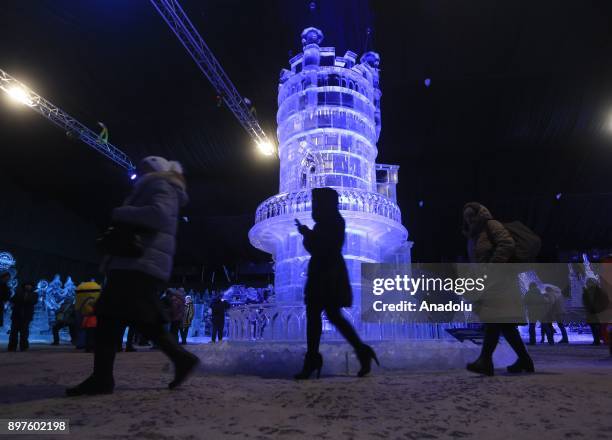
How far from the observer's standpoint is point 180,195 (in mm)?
2939

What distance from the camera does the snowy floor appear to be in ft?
5.92

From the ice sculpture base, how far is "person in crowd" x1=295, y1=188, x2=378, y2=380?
2.15 ft

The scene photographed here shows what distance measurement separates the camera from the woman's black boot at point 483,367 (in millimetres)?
3742

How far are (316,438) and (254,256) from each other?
84.9 feet

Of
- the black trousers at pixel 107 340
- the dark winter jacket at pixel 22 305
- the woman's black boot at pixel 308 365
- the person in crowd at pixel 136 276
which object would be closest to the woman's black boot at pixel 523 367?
the woman's black boot at pixel 308 365

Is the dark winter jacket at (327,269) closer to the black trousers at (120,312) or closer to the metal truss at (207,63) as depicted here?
the black trousers at (120,312)

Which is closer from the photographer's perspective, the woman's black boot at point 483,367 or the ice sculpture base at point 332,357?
the woman's black boot at point 483,367

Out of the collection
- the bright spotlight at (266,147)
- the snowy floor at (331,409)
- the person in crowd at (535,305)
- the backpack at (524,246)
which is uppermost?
the bright spotlight at (266,147)

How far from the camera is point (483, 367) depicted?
3.76 metres

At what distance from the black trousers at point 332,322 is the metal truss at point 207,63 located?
1139cm

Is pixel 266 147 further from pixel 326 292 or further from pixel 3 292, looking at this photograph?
pixel 326 292

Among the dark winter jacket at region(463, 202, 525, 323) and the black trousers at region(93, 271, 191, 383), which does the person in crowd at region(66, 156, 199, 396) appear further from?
the dark winter jacket at region(463, 202, 525, 323)


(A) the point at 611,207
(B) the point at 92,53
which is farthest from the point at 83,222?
(A) the point at 611,207

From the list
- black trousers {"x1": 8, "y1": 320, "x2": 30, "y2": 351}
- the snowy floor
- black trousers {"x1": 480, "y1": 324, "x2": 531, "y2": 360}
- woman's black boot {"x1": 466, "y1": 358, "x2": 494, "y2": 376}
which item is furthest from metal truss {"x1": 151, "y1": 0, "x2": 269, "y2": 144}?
woman's black boot {"x1": 466, "y1": 358, "x2": 494, "y2": 376}
